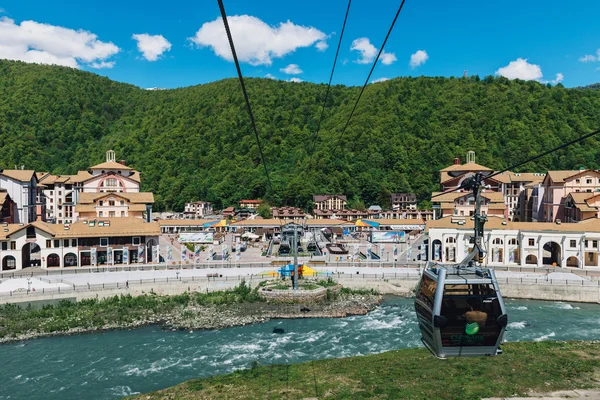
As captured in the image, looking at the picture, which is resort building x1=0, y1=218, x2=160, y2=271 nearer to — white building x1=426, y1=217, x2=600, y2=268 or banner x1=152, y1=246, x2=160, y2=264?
banner x1=152, y1=246, x2=160, y2=264

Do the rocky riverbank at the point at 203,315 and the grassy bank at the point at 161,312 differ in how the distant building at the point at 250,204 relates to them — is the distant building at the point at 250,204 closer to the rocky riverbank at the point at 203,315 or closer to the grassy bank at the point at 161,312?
the grassy bank at the point at 161,312

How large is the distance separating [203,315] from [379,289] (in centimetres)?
1369

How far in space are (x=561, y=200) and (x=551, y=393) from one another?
138 feet

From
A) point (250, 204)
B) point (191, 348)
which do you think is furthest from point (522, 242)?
point (250, 204)

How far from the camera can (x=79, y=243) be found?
38969 mm

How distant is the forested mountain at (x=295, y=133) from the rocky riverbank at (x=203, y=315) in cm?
6054

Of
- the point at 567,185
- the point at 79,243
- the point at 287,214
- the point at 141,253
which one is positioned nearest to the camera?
the point at 79,243

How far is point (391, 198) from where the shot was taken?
92562mm

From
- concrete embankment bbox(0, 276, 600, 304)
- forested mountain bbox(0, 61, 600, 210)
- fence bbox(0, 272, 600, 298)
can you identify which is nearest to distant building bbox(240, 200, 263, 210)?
forested mountain bbox(0, 61, 600, 210)

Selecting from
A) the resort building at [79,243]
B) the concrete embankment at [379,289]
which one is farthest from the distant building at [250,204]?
the concrete embankment at [379,289]

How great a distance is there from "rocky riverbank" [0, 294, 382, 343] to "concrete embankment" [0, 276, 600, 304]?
2.12m

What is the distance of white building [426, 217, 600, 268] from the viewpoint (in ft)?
127

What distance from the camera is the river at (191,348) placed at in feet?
66.6

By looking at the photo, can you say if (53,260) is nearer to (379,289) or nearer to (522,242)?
(379,289)
